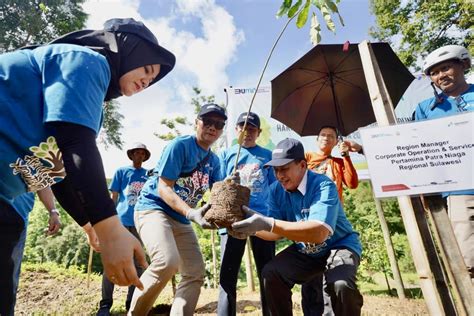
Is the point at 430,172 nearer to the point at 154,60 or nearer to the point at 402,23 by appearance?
the point at 154,60

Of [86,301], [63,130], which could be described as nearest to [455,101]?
[63,130]

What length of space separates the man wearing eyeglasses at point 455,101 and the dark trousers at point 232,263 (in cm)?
159

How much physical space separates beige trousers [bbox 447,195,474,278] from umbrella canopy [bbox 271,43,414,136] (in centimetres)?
177

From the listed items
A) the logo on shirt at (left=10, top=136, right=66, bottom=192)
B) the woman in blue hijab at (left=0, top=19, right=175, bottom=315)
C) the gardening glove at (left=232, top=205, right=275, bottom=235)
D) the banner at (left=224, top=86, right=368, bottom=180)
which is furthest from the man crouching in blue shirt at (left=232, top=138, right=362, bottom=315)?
the banner at (left=224, top=86, right=368, bottom=180)

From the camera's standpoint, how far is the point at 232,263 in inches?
125

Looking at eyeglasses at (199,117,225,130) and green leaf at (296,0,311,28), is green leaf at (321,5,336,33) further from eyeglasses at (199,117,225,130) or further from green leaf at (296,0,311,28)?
eyeglasses at (199,117,225,130)

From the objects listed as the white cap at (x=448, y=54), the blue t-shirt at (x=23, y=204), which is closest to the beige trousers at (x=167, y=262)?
the blue t-shirt at (x=23, y=204)

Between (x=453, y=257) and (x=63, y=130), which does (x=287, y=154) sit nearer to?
(x=453, y=257)

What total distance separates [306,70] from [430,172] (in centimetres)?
276

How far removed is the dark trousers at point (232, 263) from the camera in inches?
120

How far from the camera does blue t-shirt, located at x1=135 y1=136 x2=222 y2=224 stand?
114 inches

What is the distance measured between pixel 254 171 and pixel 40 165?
7.99ft

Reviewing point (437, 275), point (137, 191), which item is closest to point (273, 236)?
point (437, 275)

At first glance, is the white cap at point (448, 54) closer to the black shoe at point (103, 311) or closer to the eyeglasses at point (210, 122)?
the eyeglasses at point (210, 122)
